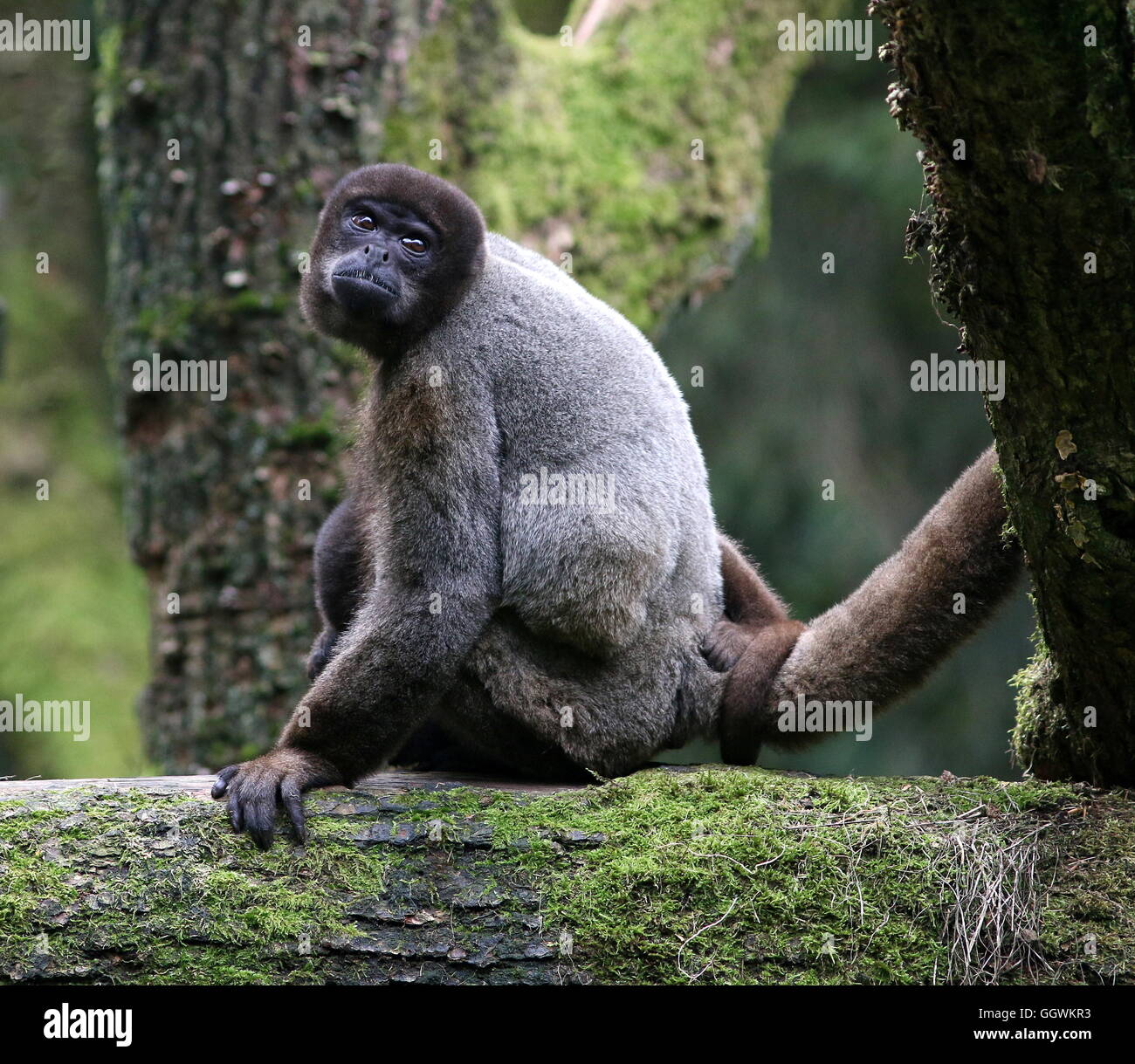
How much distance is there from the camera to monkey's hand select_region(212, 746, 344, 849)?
161 inches

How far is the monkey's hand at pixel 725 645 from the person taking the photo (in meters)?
5.27

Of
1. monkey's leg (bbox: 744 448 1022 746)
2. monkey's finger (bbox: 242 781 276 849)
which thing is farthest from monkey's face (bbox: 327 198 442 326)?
monkey's leg (bbox: 744 448 1022 746)

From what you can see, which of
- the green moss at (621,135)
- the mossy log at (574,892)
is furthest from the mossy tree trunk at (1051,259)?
the green moss at (621,135)

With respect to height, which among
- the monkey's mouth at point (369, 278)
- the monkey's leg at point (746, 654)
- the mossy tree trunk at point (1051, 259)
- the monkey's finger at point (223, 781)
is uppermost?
the monkey's mouth at point (369, 278)

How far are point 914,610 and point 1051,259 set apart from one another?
1.80m

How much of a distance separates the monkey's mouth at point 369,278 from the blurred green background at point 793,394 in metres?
8.52

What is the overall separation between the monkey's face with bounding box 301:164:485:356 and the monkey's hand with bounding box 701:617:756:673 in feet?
6.14

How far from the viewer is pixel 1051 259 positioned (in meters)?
Result: 3.33

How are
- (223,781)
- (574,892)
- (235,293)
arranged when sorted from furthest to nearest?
(235,293)
(223,781)
(574,892)

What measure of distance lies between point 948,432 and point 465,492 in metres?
10.5

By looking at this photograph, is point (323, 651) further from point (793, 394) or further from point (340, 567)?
point (793, 394)

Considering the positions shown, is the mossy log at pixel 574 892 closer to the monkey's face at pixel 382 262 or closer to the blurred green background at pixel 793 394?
the monkey's face at pixel 382 262

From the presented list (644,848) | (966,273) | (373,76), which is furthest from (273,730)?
(966,273)

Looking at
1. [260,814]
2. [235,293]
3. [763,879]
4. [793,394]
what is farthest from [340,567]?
[793,394]
